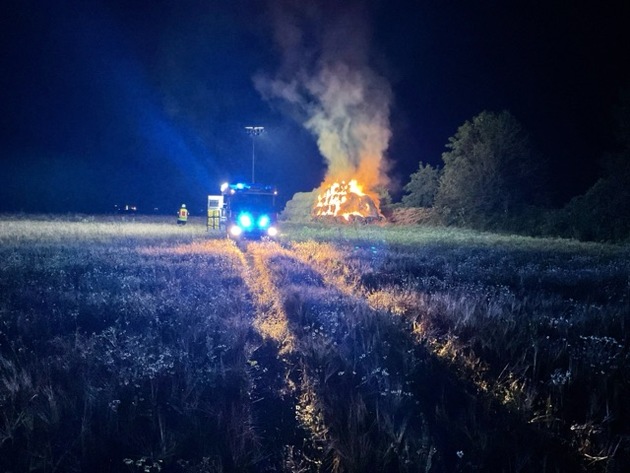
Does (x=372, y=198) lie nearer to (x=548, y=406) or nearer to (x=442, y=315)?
(x=442, y=315)

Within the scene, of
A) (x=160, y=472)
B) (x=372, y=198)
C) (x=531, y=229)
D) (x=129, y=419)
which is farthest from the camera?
(x=372, y=198)

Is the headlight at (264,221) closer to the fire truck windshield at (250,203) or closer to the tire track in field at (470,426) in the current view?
the fire truck windshield at (250,203)

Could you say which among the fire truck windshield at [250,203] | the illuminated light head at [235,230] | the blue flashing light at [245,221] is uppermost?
the fire truck windshield at [250,203]

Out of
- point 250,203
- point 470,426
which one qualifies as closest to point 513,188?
point 250,203

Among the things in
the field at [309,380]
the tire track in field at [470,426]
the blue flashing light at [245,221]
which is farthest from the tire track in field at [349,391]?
the blue flashing light at [245,221]

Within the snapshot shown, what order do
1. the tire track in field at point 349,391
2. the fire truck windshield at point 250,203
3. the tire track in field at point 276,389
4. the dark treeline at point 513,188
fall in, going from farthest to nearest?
the dark treeline at point 513,188
the fire truck windshield at point 250,203
the tire track in field at point 276,389
the tire track in field at point 349,391

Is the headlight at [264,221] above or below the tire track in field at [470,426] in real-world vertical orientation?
above

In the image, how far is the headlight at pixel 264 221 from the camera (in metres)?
27.9

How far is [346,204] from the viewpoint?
47.7 meters

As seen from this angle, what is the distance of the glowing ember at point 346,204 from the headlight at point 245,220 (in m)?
19.8

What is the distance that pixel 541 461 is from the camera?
3.43 m

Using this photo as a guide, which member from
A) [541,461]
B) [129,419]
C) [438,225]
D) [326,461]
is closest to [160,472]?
[129,419]

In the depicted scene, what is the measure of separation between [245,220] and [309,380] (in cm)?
2347

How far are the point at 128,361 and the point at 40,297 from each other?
4.32 metres
